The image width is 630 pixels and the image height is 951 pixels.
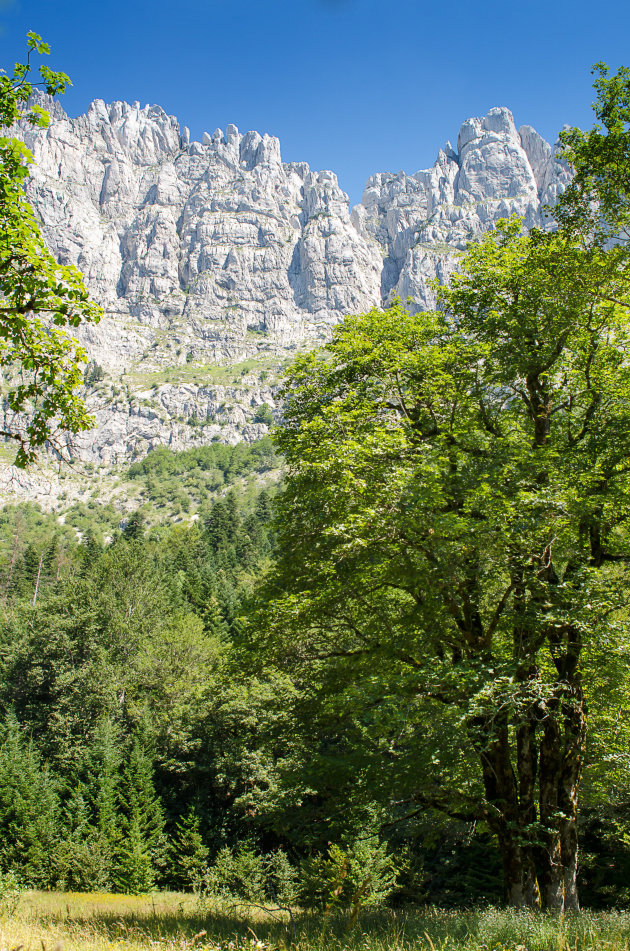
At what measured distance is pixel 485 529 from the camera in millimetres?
10219

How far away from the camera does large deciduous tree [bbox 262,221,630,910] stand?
10305mm

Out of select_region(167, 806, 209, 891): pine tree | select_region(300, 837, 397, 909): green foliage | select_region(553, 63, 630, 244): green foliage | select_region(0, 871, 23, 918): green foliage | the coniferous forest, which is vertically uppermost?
select_region(553, 63, 630, 244): green foliage

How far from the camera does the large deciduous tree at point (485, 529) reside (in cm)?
1030

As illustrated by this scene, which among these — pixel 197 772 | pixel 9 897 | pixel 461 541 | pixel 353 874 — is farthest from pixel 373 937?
pixel 197 772

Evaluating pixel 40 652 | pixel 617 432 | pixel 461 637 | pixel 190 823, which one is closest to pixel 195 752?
pixel 190 823

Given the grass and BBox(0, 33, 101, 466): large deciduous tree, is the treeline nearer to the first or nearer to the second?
the grass

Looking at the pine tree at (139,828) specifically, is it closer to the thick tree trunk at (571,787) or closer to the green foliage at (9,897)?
the green foliage at (9,897)

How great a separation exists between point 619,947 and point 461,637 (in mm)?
7553

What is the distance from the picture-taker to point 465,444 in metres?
13.3

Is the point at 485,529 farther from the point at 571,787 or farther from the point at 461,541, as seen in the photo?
the point at 571,787

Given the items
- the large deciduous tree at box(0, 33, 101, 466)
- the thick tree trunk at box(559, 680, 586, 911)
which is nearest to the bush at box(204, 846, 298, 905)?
the thick tree trunk at box(559, 680, 586, 911)

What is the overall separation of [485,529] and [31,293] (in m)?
7.95

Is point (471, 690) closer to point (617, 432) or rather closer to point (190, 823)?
point (617, 432)

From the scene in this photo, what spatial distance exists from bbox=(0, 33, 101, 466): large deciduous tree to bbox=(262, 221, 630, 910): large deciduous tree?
16.8 feet
